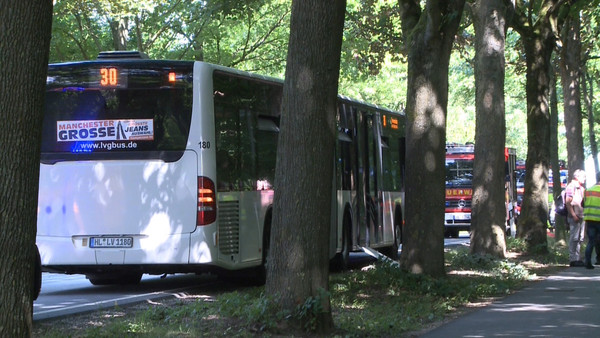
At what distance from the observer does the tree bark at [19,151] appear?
5.79 metres

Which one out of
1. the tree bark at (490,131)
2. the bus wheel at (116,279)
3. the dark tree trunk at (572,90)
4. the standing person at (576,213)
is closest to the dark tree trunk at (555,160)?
the dark tree trunk at (572,90)

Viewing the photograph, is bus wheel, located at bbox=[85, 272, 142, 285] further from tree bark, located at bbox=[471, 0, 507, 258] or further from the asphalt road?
tree bark, located at bbox=[471, 0, 507, 258]

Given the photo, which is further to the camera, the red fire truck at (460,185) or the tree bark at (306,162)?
the red fire truck at (460,185)

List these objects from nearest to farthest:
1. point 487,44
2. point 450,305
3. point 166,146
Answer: point 450,305 → point 166,146 → point 487,44

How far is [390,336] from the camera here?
966cm

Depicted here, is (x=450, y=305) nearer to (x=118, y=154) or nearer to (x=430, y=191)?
(x=430, y=191)

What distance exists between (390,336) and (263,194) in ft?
19.4

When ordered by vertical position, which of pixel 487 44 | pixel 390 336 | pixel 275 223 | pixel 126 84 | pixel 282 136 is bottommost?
pixel 390 336

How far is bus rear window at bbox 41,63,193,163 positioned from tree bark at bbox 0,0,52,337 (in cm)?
778

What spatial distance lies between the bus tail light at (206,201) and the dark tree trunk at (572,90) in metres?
16.7

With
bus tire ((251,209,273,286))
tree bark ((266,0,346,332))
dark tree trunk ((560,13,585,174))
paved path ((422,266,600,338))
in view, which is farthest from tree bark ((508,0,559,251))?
tree bark ((266,0,346,332))

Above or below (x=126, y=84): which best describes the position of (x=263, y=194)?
below

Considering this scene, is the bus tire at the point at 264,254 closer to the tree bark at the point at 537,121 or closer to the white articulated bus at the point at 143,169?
the white articulated bus at the point at 143,169

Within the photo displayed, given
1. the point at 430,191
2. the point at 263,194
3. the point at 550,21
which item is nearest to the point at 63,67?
the point at 263,194
